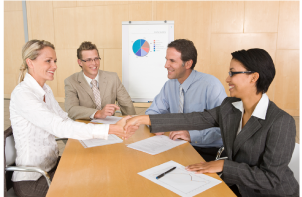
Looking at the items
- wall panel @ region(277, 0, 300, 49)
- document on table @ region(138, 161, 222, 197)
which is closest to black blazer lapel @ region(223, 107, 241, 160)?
document on table @ region(138, 161, 222, 197)

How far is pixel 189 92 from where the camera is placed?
224 cm

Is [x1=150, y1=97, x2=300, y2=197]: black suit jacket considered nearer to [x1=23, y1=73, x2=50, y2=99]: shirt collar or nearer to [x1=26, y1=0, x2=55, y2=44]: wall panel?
[x1=23, y1=73, x2=50, y2=99]: shirt collar

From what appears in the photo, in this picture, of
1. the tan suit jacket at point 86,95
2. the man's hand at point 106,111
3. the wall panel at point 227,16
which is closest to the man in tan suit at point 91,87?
the tan suit jacket at point 86,95

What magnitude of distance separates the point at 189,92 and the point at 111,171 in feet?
3.97

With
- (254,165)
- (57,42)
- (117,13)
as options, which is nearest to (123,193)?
(254,165)

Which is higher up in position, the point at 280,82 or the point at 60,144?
the point at 280,82

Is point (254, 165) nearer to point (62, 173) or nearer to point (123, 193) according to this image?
A: point (123, 193)

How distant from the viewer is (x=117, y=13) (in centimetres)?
589

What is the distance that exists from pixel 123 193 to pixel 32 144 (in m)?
0.89

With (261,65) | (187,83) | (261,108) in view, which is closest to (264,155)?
(261,108)

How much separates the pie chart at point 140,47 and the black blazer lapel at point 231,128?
319cm

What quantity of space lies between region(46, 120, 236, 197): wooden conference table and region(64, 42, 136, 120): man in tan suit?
3.83 ft

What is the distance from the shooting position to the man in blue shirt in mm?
2014

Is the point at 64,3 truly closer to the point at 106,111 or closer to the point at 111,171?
the point at 106,111
